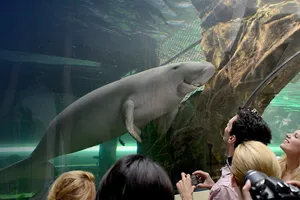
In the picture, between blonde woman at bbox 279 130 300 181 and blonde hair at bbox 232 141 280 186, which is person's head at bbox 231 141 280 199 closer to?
blonde hair at bbox 232 141 280 186

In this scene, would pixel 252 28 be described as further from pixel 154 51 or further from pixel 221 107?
pixel 154 51

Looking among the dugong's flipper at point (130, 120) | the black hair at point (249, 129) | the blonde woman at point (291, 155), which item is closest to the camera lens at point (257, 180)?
the black hair at point (249, 129)

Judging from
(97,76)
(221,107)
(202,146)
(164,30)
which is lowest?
(202,146)

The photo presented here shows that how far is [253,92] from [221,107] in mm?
600

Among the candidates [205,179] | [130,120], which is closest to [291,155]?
[205,179]

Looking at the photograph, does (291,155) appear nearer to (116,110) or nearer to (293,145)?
(293,145)

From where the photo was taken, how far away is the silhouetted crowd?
1.16 meters

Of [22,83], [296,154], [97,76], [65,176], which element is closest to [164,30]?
[97,76]

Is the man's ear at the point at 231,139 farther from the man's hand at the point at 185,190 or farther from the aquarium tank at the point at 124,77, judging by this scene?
the aquarium tank at the point at 124,77

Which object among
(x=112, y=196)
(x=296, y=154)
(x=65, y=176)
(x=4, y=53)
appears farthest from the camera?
(x=4, y=53)

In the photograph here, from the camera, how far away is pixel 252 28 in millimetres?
4875

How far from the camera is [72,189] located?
164 cm

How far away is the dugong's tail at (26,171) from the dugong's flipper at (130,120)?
3.39 feet

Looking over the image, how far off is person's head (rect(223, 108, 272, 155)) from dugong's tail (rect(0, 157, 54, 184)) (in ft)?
6.60
